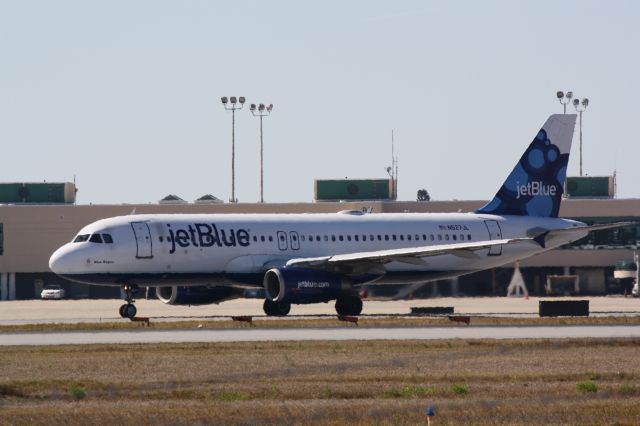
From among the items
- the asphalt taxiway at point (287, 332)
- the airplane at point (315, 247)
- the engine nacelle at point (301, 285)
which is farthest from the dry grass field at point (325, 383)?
the airplane at point (315, 247)

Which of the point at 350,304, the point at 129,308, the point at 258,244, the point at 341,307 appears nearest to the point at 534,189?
the point at 350,304

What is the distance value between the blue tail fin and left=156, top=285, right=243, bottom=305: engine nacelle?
48.8 feet

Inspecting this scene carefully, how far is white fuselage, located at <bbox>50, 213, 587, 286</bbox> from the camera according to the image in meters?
62.7

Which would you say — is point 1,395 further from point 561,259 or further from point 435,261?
point 561,259

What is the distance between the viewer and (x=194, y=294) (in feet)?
220

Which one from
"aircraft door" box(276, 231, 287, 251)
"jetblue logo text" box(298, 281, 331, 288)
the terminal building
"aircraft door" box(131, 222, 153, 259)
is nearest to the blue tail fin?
"aircraft door" box(276, 231, 287, 251)

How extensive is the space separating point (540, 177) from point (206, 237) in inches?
790

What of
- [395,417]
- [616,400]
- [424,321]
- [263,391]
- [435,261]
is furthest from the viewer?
[435,261]

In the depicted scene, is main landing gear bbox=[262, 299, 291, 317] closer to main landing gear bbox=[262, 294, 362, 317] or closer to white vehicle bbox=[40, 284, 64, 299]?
main landing gear bbox=[262, 294, 362, 317]

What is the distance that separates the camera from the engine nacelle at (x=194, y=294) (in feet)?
219

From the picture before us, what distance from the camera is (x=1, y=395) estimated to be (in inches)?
1187

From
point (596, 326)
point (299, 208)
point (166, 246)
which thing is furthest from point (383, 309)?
point (299, 208)

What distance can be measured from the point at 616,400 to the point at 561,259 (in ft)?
240

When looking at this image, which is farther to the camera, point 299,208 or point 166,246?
point 299,208
